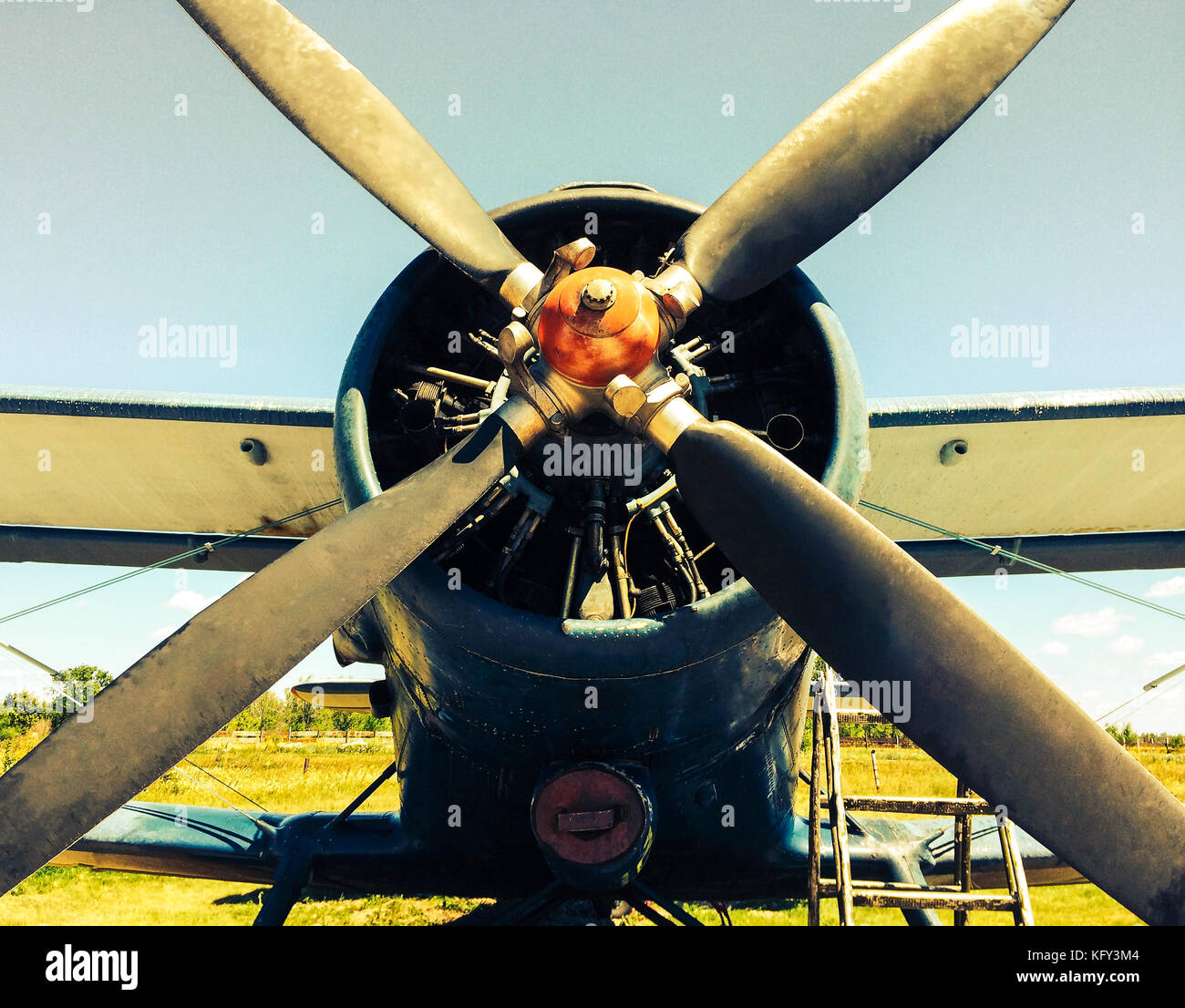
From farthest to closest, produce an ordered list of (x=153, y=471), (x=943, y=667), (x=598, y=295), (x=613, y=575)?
(x=153, y=471) < (x=613, y=575) < (x=598, y=295) < (x=943, y=667)

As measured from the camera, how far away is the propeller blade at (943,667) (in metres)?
2.52

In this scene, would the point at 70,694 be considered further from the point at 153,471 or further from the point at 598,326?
the point at 598,326

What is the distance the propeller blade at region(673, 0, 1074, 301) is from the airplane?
0.01 m

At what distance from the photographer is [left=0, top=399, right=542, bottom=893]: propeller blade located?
2.63m

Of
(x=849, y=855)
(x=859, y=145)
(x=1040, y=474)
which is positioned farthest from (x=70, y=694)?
(x=1040, y=474)

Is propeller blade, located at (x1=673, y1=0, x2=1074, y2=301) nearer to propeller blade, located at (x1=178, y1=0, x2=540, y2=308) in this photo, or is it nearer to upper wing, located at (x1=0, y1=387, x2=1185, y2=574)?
propeller blade, located at (x1=178, y1=0, x2=540, y2=308)

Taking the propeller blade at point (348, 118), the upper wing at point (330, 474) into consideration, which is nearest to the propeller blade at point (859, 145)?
the propeller blade at point (348, 118)

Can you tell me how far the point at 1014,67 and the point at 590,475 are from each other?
101 inches

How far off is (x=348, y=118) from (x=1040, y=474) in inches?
215

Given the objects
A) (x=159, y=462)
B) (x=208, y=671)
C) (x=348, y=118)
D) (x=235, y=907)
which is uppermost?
(x=348, y=118)

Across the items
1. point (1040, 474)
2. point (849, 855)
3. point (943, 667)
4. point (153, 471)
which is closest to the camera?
point (943, 667)

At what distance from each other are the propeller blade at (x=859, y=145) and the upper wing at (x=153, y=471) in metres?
3.33

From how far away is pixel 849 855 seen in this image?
13.6 ft
